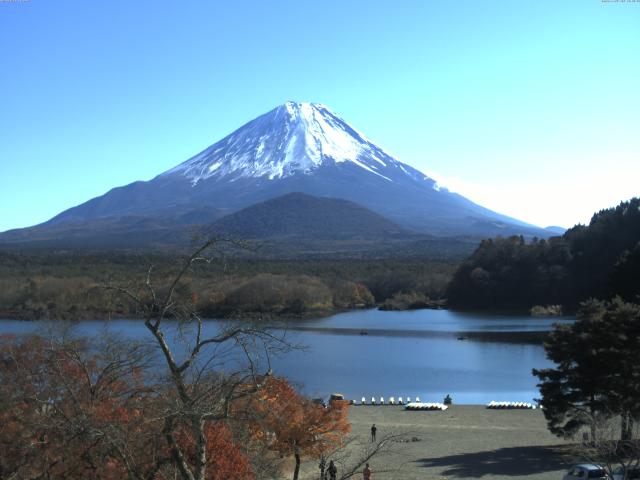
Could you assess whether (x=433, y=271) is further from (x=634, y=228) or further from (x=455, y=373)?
(x=455, y=373)

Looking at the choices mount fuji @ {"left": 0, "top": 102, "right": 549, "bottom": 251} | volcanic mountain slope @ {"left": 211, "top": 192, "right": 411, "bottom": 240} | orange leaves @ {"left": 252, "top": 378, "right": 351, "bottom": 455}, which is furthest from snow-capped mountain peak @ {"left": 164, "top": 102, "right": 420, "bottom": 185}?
orange leaves @ {"left": 252, "top": 378, "right": 351, "bottom": 455}

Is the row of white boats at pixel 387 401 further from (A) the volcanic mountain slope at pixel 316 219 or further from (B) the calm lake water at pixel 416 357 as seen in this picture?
(A) the volcanic mountain slope at pixel 316 219

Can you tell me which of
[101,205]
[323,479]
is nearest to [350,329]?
[323,479]

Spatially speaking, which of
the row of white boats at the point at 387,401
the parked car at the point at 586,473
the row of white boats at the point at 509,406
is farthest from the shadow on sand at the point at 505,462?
the row of white boats at the point at 387,401

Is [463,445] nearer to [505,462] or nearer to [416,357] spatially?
[505,462]

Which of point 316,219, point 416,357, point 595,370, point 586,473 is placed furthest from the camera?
point 316,219

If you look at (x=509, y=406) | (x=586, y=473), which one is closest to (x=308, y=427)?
(x=586, y=473)
